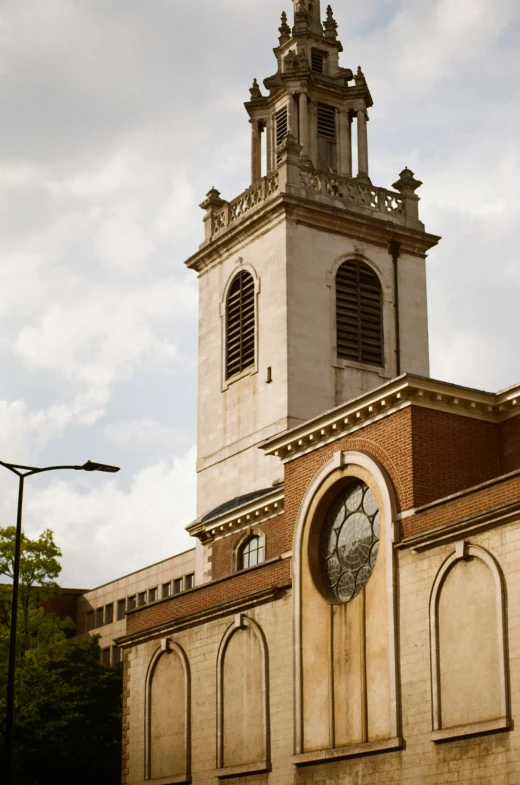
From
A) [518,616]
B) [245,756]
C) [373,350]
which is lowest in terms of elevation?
[245,756]

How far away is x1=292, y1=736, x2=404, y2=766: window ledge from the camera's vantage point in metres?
30.0

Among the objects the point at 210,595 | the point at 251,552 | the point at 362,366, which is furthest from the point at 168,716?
the point at 362,366

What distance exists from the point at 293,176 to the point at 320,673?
22783 millimetres

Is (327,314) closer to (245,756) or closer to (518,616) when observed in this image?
(245,756)

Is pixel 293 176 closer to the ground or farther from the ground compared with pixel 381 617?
farther from the ground

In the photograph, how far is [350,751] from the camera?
31.2 meters

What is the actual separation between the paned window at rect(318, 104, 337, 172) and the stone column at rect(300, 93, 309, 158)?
96 cm

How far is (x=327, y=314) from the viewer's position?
163 ft

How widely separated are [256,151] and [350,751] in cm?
3031

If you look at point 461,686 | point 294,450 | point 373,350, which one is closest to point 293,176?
point 373,350

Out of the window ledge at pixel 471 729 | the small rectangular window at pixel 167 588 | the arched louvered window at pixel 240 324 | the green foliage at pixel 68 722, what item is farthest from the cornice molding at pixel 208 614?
the small rectangular window at pixel 167 588

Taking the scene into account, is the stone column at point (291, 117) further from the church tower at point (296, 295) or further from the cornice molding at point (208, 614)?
the cornice molding at point (208, 614)

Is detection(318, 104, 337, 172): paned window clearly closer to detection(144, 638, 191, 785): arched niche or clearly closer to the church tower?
the church tower

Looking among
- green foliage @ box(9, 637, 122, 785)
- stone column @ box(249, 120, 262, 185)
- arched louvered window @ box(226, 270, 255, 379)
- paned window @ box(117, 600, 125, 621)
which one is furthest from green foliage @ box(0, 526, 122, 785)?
paned window @ box(117, 600, 125, 621)
